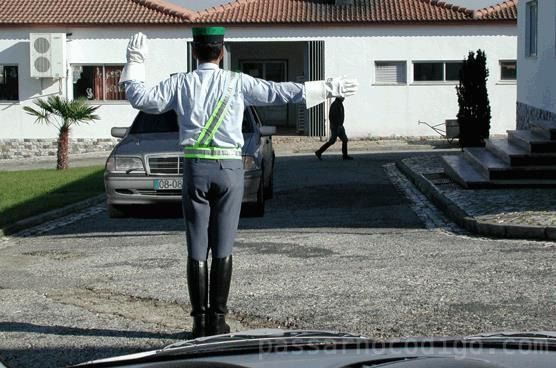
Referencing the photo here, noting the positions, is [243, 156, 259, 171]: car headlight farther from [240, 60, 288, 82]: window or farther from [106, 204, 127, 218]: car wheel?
[240, 60, 288, 82]: window

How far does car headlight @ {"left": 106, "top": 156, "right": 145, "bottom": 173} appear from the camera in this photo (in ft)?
48.2

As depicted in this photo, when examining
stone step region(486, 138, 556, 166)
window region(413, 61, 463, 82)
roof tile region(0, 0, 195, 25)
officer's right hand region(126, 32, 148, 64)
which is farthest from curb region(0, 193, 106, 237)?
window region(413, 61, 463, 82)

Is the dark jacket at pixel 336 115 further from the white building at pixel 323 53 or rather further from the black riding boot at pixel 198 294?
the black riding boot at pixel 198 294

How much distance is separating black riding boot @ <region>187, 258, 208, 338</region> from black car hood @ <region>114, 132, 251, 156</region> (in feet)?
23.8

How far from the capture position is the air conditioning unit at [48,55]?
1559 inches

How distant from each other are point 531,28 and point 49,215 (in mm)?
12331

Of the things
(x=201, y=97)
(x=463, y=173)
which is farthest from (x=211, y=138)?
(x=463, y=173)

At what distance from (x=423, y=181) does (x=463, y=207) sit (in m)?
4.93

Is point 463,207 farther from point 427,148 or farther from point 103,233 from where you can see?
point 427,148

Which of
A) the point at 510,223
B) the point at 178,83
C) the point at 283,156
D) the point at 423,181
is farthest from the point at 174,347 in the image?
the point at 283,156

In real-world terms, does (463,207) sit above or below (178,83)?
below

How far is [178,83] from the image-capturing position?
7.33 m

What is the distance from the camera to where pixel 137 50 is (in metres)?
7.32

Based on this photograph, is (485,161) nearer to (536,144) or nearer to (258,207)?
(536,144)
